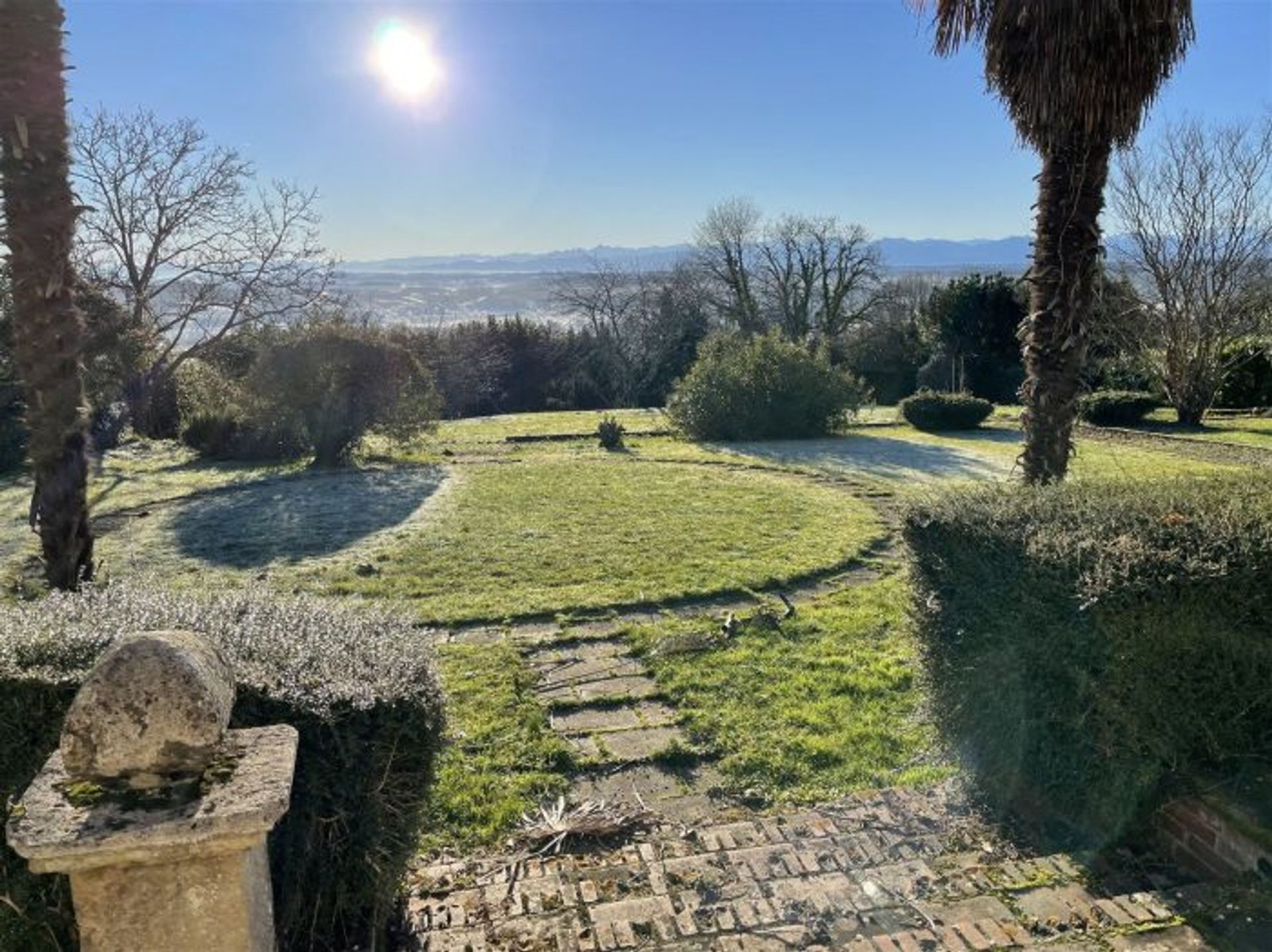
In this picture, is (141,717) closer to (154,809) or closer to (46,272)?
(154,809)

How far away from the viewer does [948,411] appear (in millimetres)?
19016

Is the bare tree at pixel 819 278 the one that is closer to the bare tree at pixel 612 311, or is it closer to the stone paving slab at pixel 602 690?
the bare tree at pixel 612 311

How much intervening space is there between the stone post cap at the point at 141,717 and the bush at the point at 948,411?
18.6m

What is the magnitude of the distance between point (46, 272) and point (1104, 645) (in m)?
6.61

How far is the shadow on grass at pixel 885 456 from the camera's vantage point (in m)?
13.3

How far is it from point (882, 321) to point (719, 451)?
20616mm

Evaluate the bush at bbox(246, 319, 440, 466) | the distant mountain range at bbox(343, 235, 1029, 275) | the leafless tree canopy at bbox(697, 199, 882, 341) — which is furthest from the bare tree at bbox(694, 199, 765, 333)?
the distant mountain range at bbox(343, 235, 1029, 275)

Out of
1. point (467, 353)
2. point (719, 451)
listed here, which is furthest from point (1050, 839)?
point (467, 353)

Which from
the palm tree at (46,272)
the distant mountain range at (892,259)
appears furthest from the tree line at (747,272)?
the distant mountain range at (892,259)

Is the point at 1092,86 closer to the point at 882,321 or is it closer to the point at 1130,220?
the point at 1130,220

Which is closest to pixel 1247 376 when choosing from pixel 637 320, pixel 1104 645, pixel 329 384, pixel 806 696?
pixel 329 384

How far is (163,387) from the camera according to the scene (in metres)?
21.5

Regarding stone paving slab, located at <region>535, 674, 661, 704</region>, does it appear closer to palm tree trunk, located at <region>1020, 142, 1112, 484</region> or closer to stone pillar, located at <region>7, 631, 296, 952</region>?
stone pillar, located at <region>7, 631, 296, 952</region>

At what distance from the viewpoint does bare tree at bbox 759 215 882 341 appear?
35812 millimetres
